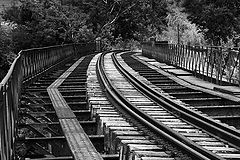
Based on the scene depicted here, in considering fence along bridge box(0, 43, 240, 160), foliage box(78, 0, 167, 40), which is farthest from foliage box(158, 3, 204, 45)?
fence along bridge box(0, 43, 240, 160)

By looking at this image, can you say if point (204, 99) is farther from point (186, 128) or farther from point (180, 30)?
point (180, 30)

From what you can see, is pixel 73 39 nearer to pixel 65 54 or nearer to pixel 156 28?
pixel 65 54

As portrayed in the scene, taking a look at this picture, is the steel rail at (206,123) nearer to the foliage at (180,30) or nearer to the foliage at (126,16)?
the foliage at (180,30)

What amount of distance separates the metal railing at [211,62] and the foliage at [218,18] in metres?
4.33

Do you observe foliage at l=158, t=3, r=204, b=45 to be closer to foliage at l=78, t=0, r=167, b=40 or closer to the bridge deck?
foliage at l=78, t=0, r=167, b=40

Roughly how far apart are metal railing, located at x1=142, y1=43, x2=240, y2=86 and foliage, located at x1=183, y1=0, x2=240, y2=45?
4334 millimetres

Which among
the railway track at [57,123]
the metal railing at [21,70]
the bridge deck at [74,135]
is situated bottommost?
the railway track at [57,123]

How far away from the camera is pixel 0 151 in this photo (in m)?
5.40

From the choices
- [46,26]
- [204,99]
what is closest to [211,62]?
[204,99]

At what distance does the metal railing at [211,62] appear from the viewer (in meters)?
15.4

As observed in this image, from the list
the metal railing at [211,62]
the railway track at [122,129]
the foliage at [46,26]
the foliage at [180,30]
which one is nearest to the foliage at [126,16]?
the foliage at [180,30]

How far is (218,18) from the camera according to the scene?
28.7 metres

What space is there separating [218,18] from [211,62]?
1193cm

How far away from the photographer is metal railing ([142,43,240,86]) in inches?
605
